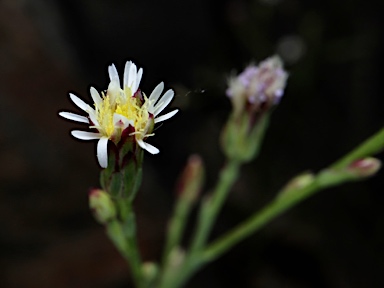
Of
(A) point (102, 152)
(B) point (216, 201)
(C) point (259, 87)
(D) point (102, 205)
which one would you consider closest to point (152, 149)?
(A) point (102, 152)

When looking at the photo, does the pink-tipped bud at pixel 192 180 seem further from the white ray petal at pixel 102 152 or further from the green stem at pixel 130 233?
the white ray petal at pixel 102 152

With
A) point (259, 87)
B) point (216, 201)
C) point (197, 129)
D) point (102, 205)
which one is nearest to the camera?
point (102, 205)

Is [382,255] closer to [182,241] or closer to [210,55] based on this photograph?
[182,241]

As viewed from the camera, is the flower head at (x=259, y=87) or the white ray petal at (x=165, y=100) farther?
the flower head at (x=259, y=87)

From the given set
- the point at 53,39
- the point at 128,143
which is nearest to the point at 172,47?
the point at 53,39

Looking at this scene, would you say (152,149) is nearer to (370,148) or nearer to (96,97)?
(96,97)

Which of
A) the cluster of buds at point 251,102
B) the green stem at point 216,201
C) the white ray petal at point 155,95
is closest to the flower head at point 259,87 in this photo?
the cluster of buds at point 251,102
